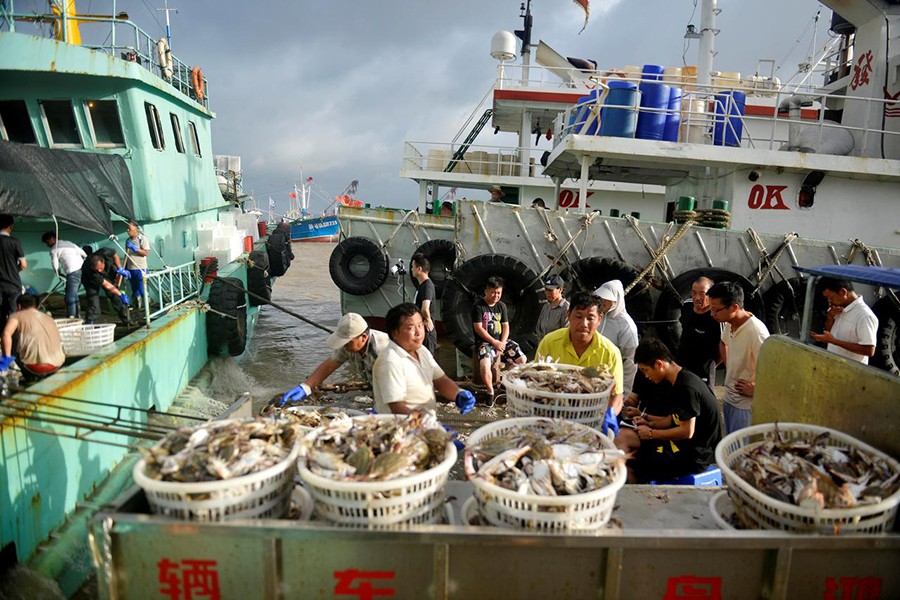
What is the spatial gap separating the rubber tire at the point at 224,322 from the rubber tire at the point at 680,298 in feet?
22.1

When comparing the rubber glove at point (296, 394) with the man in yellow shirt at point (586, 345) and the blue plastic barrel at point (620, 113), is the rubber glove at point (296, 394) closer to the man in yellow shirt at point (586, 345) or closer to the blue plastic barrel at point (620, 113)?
the man in yellow shirt at point (586, 345)

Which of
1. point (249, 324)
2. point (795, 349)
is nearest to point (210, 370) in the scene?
point (249, 324)

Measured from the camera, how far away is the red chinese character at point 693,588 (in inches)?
87.5

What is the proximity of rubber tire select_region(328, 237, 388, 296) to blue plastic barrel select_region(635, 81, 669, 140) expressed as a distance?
18.9 ft

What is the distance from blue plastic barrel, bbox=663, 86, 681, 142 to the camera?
9.54 metres

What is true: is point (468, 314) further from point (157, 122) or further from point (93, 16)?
point (93, 16)

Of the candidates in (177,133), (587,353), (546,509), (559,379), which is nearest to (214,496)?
(546,509)

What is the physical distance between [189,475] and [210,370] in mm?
7031

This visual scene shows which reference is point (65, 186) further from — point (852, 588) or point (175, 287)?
point (852, 588)

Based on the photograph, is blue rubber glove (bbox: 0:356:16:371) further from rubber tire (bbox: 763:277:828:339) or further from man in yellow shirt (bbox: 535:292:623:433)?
rubber tire (bbox: 763:277:828:339)

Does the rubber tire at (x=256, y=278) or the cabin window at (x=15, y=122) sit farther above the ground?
the cabin window at (x=15, y=122)

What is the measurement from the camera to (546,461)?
2324 mm

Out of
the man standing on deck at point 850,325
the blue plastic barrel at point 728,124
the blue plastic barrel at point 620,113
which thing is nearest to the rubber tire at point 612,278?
the blue plastic barrel at point 620,113

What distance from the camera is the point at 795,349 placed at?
11.3 ft
